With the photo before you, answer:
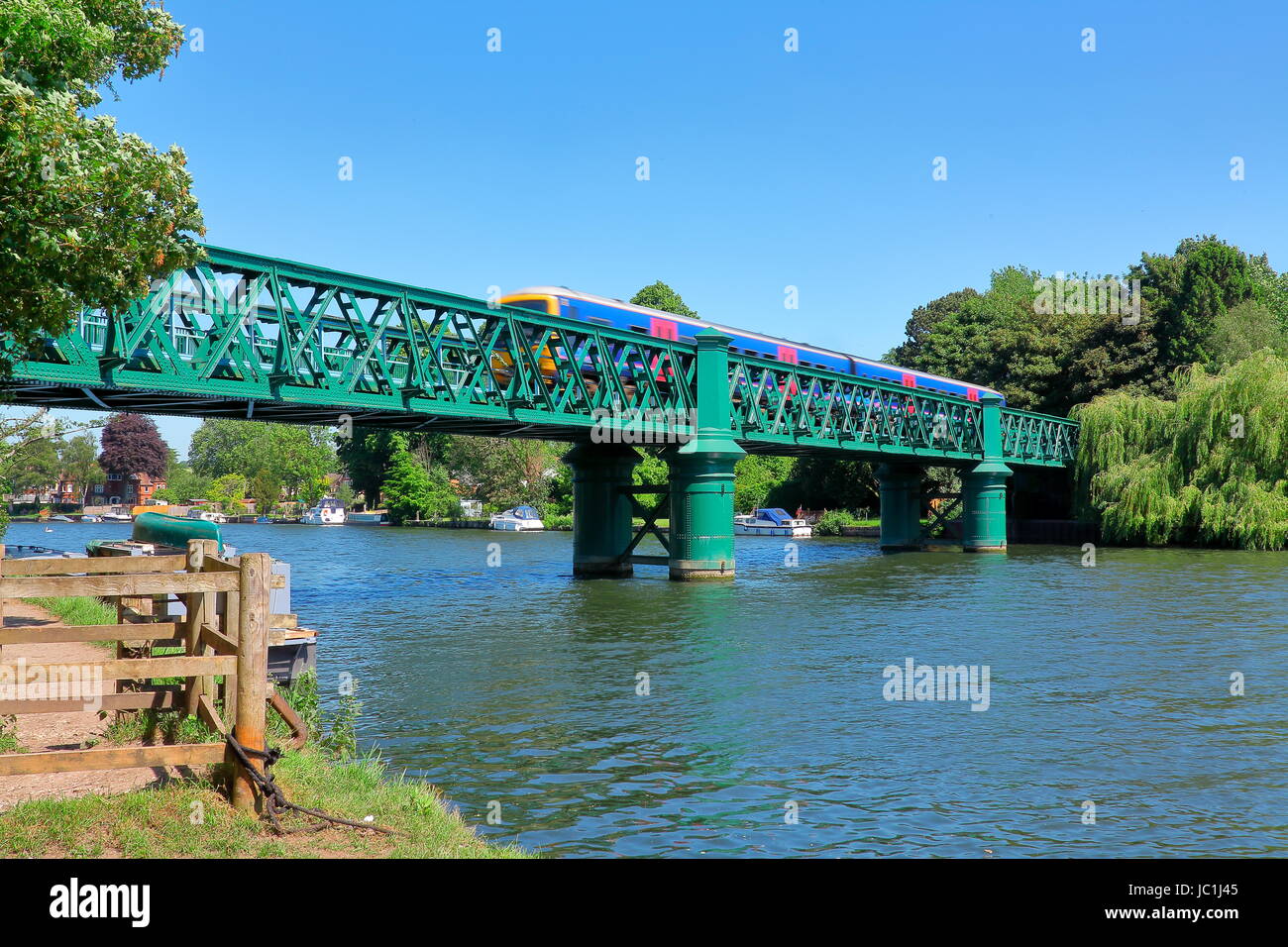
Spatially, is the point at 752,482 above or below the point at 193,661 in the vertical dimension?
above

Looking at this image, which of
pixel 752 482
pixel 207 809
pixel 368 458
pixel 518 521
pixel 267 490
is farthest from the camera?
pixel 267 490

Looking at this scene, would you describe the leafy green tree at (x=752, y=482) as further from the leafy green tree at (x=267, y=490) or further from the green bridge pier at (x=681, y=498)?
the leafy green tree at (x=267, y=490)

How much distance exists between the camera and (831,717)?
1583 centimetres

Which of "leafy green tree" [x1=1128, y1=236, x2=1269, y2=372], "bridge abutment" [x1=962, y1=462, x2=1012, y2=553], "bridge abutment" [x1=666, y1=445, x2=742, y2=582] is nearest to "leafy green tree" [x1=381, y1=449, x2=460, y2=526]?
"bridge abutment" [x1=962, y1=462, x2=1012, y2=553]

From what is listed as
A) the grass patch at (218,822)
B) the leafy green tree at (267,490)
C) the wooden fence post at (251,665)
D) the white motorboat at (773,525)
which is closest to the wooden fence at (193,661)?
the wooden fence post at (251,665)

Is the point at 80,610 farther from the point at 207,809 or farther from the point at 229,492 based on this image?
the point at 229,492

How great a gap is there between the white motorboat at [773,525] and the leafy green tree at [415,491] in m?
36.4

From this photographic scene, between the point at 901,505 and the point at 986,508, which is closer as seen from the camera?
the point at 986,508

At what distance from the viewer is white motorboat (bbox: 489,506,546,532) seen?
318ft

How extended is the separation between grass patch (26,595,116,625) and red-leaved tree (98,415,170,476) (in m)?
157

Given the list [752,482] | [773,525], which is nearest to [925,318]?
[752,482]

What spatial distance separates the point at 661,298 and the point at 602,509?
2347 inches

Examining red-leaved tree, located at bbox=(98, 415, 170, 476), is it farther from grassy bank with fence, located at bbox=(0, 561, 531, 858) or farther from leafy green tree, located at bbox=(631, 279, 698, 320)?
grassy bank with fence, located at bbox=(0, 561, 531, 858)
